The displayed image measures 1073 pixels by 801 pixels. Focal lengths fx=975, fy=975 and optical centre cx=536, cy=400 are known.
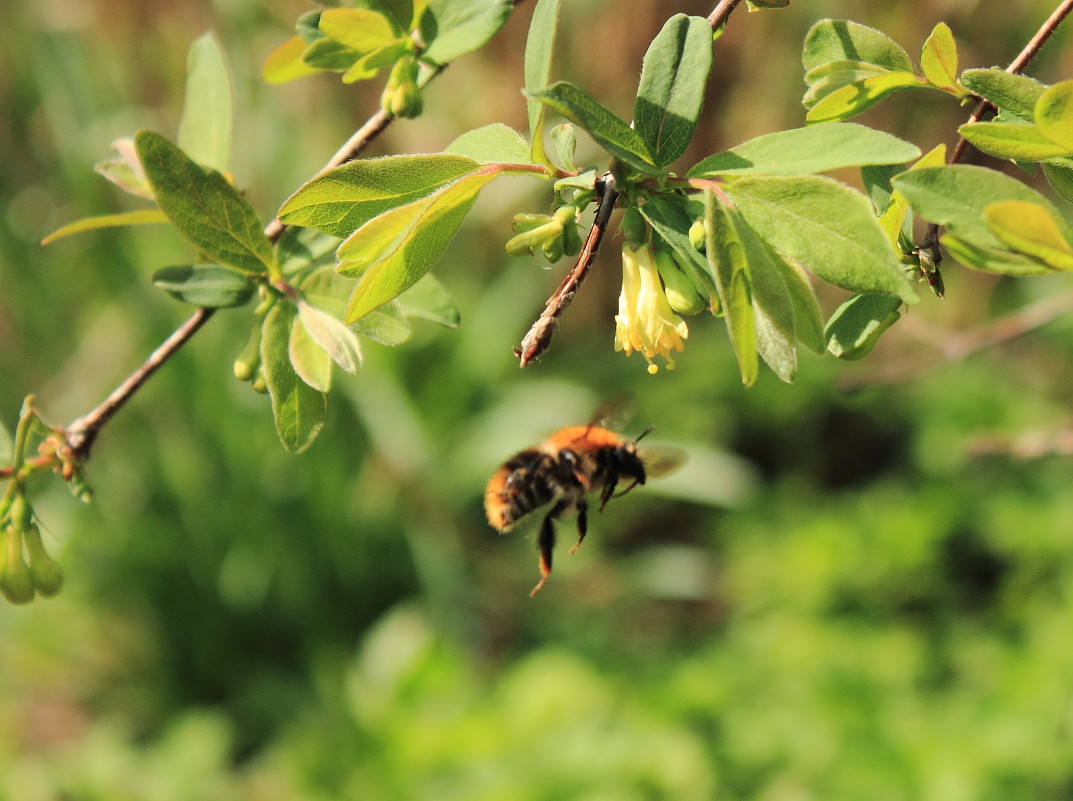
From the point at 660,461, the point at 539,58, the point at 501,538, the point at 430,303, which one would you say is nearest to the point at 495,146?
the point at 539,58

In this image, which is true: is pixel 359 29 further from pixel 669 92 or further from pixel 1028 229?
pixel 1028 229

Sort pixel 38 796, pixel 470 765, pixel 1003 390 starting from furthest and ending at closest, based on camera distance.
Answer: pixel 1003 390, pixel 38 796, pixel 470 765

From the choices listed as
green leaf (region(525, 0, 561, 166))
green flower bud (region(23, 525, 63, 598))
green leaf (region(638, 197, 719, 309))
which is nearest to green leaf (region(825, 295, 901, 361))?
green leaf (region(638, 197, 719, 309))

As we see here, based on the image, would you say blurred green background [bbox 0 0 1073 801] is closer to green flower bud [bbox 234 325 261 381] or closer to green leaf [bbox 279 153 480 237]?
green flower bud [bbox 234 325 261 381]

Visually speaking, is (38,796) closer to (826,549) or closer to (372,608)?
(372,608)

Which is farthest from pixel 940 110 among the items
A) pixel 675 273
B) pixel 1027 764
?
pixel 675 273

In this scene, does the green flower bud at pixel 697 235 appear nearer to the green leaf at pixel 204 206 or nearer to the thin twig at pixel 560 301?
the thin twig at pixel 560 301
